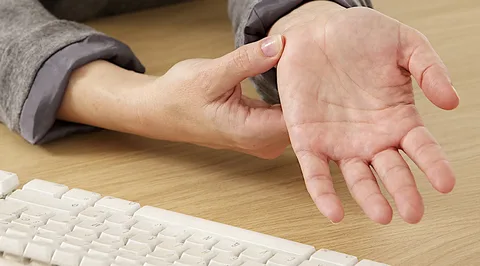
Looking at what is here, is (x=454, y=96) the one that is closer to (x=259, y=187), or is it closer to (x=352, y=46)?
(x=352, y=46)

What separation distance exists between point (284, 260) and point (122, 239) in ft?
0.40

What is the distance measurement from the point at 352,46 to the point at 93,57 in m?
A: 0.33

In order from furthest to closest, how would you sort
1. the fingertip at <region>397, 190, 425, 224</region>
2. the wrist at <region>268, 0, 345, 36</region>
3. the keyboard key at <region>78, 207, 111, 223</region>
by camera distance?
the wrist at <region>268, 0, 345, 36</region>, the keyboard key at <region>78, 207, 111, 223</region>, the fingertip at <region>397, 190, 425, 224</region>

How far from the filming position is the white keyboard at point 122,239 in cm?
60

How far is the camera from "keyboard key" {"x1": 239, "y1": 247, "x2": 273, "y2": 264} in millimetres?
602

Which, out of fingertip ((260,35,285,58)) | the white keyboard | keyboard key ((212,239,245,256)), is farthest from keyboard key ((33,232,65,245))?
fingertip ((260,35,285,58))

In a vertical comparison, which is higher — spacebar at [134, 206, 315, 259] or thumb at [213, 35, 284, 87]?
thumb at [213, 35, 284, 87]

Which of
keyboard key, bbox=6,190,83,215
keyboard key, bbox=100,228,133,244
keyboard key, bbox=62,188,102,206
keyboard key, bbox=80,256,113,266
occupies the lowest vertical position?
keyboard key, bbox=62,188,102,206

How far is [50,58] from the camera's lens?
2.94 feet

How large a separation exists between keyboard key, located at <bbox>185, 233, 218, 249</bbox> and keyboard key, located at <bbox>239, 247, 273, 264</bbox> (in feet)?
0.09

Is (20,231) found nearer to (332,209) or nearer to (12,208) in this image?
(12,208)

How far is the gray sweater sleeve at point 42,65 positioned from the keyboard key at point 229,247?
331 mm

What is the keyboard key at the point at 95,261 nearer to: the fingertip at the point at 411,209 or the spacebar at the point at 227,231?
the spacebar at the point at 227,231

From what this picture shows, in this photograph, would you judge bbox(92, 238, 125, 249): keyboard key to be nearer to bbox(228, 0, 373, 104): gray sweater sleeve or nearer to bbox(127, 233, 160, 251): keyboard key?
bbox(127, 233, 160, 251): keyboard key
